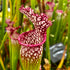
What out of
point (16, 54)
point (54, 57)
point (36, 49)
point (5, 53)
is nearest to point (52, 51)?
point (54, 57)

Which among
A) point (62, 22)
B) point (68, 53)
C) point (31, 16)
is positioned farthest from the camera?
point (62, 22)

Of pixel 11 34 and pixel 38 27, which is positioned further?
pixel 11 34

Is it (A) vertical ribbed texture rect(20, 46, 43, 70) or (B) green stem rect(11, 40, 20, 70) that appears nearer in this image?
(A) vertical ribbed texture rect(20, 46, 43, 70)

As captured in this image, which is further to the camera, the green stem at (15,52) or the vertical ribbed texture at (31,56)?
the green stem at (15,52)

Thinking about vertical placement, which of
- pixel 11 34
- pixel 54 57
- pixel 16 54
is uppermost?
pixel 11 34

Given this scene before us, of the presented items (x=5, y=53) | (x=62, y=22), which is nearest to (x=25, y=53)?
(x=5, y=53)

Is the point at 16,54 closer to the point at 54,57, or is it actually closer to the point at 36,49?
the point at 36,49

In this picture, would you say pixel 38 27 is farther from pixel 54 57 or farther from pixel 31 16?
pixel 54 57

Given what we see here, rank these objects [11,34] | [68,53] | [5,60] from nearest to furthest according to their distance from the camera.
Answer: [11,34], [5,60], [68,53]

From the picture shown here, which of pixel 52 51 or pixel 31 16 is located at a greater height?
pixel 31 16

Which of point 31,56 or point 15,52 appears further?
point 15,52
